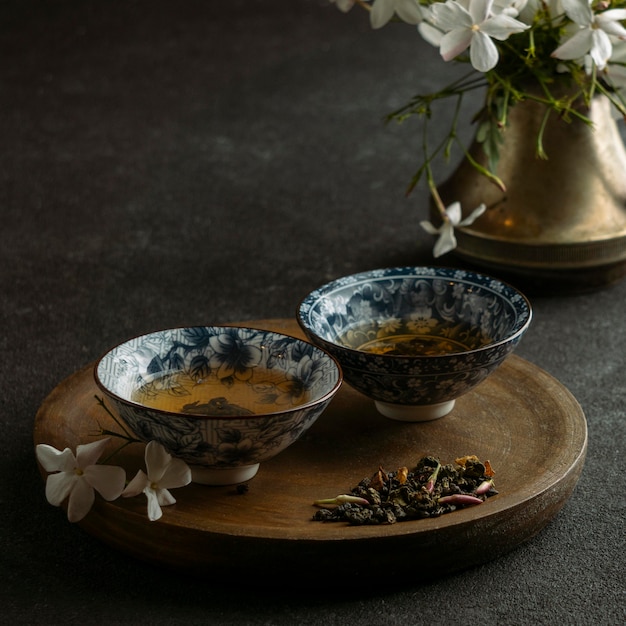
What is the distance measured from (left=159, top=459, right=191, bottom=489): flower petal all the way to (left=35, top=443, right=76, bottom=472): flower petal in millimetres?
67

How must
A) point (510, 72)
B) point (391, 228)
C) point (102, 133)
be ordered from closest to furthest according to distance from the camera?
point (510, 72)
point (391, 228)
point (102, 133)

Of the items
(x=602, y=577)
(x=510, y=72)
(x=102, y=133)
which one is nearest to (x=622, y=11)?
(x=510, y=72)

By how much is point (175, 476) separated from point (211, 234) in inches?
29.5

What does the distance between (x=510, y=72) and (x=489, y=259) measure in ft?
0.69

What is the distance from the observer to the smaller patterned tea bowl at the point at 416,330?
0.77 m

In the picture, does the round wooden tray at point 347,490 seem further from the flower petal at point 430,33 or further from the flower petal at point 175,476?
the flower petal at point 430,33

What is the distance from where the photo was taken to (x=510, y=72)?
1.11 meters

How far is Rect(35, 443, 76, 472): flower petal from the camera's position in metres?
0.70

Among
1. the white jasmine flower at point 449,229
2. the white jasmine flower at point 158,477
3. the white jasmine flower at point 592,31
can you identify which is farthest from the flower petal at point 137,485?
the white jasmine flower at point 592,31

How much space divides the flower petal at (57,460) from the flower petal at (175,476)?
0.22ft

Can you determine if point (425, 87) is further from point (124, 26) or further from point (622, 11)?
point (622, 11)

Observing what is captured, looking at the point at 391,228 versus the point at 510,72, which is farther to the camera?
the point at 391,228

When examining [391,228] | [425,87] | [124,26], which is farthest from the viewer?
[124,26]

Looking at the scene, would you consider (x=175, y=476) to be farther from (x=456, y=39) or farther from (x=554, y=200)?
(x=554, y=200)
